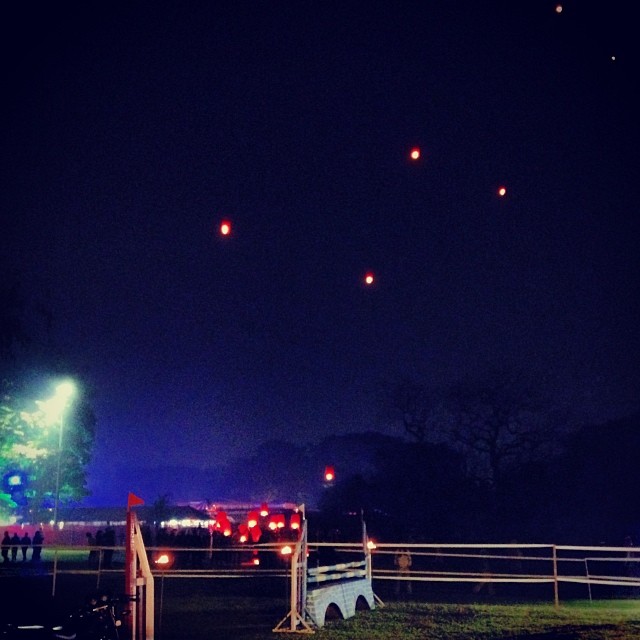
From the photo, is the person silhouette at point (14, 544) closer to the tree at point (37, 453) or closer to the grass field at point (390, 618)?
the grass field at point (390, 618)

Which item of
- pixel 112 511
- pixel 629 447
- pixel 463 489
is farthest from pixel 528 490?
pixel 112 511

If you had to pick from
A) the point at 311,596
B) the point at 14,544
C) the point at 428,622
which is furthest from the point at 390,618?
the point at 14,544

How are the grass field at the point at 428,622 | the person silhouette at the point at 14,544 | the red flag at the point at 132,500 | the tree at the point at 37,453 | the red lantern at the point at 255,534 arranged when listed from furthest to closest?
the tree at the point at 37,453, the person silhouette at the point at 14,544, the red lantern at the point at 255,534, the grass field at the point at 428,622, the red flag at the point at 132,500

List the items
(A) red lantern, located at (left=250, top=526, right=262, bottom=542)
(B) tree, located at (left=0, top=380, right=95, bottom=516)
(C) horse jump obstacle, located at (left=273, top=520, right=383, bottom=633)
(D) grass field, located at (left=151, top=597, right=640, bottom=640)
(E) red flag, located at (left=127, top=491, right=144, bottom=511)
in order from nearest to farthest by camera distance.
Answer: (E) red flag, located at (left=127, top=491, right=144, bottom=511) → (D) grass field, located at (left=151, top=597, right=640, bottom=640) → (C) horse jump obstacle, located at (left=273, top=520, right=383, bottom=633) → (A) red lantern, located at (left=250, top=526, right=262, bottom=542) → (B) tree, located at (left=0, top=380, right=95, bottom=516)

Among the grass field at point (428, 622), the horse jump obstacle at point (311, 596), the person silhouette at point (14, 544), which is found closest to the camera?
the grass field at point (428, 622)

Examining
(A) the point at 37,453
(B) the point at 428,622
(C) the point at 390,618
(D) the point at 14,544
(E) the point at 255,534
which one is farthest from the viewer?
(A) the point at 37,453

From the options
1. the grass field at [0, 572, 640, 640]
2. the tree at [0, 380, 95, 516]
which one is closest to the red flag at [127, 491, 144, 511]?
the grass field at [0, 572, 640, 640]

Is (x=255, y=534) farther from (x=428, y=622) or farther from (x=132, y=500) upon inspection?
(x=132, y=500)

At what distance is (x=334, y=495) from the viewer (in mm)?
52812

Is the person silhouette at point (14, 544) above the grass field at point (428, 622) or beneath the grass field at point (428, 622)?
above

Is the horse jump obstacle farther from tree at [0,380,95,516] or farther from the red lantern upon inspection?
tree at [0,380,95,516]

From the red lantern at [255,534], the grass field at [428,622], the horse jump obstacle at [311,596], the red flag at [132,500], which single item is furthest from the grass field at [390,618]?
the red flag at [132,500]

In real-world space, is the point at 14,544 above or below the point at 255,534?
below

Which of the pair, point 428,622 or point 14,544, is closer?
point 428,622
